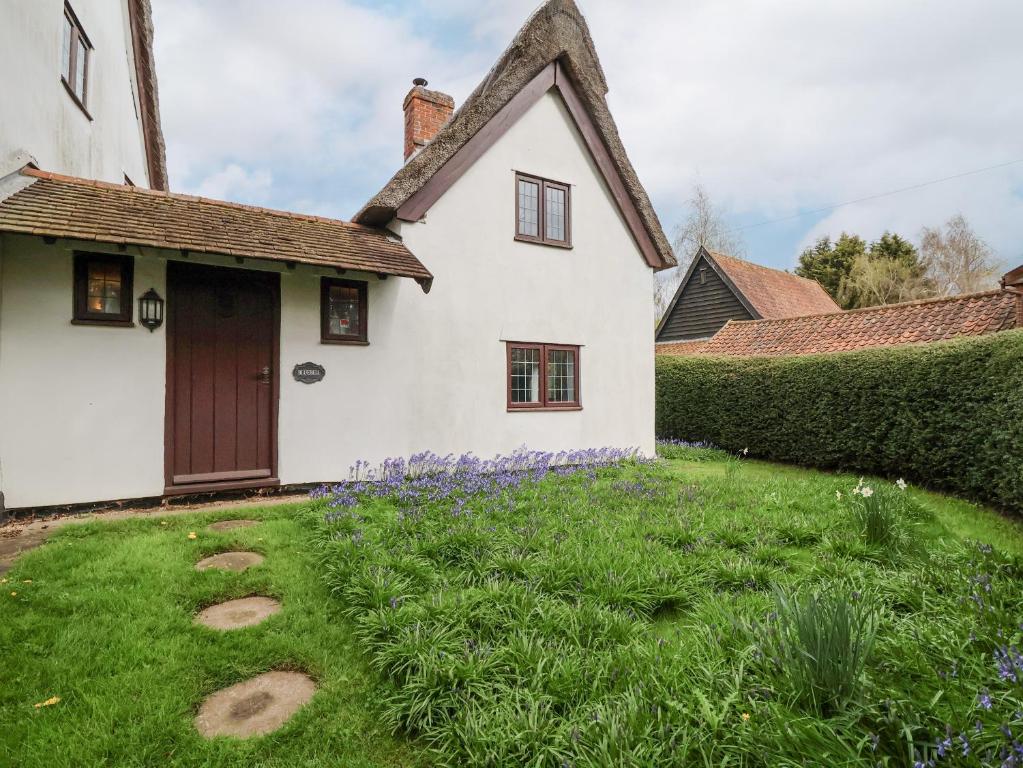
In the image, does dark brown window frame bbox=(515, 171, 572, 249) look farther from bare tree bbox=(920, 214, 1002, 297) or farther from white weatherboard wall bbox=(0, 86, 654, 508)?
bare tree bbox=(920, 214, 1002, 297)

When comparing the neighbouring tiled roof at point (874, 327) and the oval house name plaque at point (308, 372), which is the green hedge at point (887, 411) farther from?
the oval house name plaque at point (308, 372)

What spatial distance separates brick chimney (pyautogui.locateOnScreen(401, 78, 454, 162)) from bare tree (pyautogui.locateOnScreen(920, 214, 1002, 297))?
29839mm

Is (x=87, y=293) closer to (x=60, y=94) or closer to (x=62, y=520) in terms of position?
(x=62, y=520)

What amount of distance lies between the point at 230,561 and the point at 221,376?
3.26 metres

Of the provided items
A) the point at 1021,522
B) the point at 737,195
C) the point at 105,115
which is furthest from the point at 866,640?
the point at 737,195

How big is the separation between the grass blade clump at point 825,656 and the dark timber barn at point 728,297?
685 inches

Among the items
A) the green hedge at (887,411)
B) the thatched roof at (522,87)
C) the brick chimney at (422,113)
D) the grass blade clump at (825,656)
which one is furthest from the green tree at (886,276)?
the grass blade clump at (825,656)

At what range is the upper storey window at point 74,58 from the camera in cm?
748

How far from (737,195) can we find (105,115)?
2786 centimetres

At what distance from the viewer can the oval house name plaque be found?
734cm

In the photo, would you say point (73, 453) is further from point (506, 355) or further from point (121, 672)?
point (506, 355)

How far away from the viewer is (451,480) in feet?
24.7

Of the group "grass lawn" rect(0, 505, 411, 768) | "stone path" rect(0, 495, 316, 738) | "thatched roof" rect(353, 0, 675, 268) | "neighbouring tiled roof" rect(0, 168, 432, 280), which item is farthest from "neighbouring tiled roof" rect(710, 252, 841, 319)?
"grass lawn" rect(0, 505, 411, 768)

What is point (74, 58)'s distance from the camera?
7.81 m
